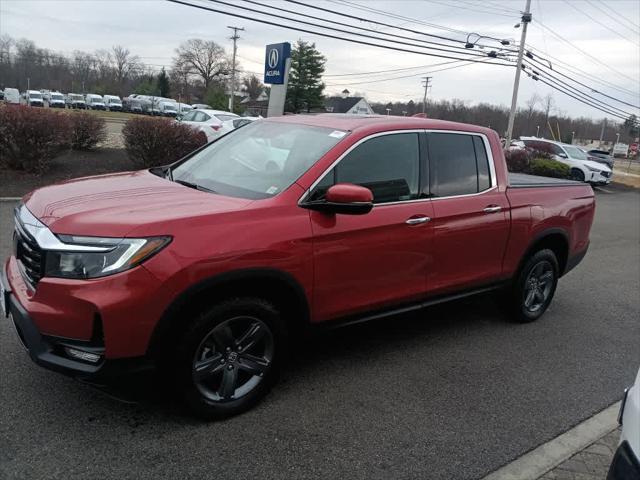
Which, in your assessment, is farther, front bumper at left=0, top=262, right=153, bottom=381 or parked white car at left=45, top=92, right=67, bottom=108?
parked white car at left=45, top=92, right=67, bottom=108

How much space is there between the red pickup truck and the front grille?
16 mm

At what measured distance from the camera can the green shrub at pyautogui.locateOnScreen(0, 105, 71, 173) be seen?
1019 centimetres

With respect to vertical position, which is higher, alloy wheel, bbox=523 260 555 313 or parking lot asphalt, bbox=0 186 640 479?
alloy wheel, bbox=523 260 555 313

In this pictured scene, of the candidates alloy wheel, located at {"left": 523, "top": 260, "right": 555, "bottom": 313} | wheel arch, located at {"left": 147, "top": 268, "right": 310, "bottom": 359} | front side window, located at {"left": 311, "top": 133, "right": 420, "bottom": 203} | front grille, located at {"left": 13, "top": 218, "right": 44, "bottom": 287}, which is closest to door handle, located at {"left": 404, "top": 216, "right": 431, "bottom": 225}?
front side window, located at {"left": 311, "top": 133, "right": 420, "bottom": 203}

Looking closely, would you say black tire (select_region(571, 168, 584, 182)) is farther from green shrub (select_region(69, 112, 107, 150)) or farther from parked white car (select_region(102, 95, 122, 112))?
parked white car (select_region(102, 95, 122, 112))

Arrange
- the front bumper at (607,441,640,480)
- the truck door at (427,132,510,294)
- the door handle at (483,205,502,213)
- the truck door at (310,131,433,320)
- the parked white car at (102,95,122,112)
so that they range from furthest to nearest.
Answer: the parked white car at (102,95,122,112) < the door handle at (483,205,502,213) < the truck door at (427,132,510,294) < the truck door at (310,131,433,320) < the front bumper at (607,441,640,480)

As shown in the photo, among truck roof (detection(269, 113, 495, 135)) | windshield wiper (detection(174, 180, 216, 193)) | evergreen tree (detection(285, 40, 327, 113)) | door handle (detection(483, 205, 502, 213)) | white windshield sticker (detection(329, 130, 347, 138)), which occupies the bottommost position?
door handle (detection(483, 205, 502, 213))

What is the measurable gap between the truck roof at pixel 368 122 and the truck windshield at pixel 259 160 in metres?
0.11

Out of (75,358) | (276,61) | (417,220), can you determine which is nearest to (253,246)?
(75,358)

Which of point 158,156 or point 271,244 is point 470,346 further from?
point 158,156

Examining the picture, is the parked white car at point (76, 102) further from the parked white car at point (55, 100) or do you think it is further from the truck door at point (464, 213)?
the truck door at point (464, 213)

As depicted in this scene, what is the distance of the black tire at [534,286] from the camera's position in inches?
199

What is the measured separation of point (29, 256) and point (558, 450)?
3288 millimetres

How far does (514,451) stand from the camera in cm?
314
